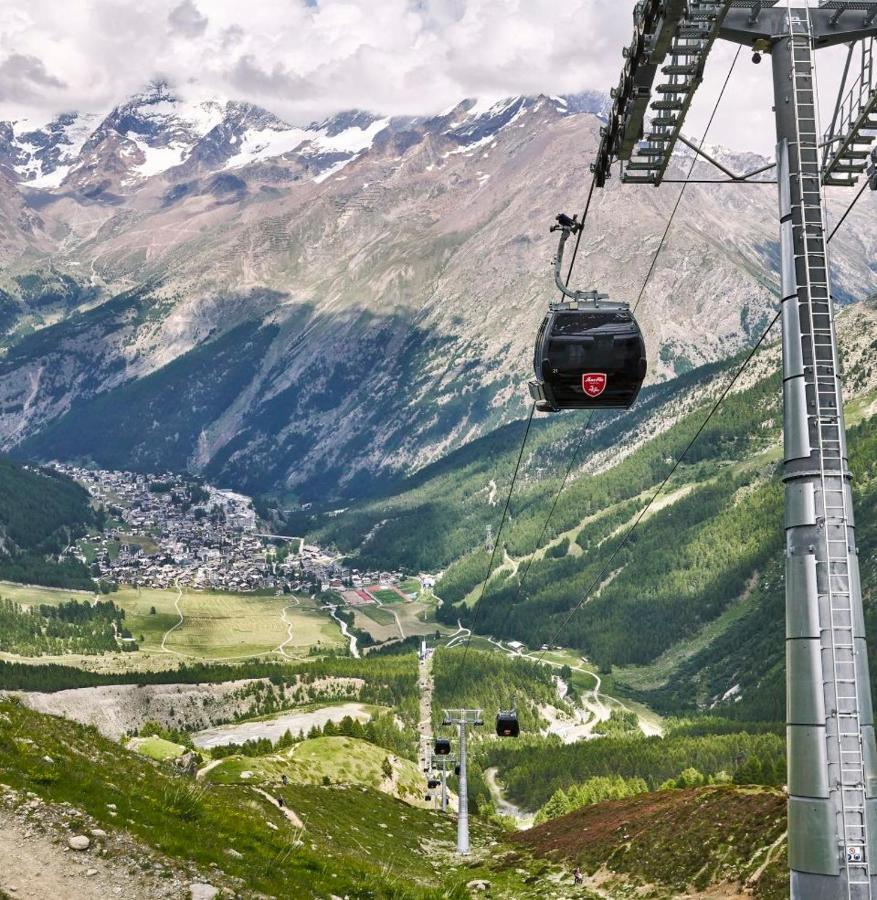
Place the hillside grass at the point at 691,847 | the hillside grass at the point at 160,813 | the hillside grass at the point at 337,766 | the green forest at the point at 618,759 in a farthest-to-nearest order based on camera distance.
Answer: the green forest at the point at 618,759 < the hillside grass at the point at 337,766 < the hillside grass at the point at 691,847 < the hillside grass at the point at 160,813

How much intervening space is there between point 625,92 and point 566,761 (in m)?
152

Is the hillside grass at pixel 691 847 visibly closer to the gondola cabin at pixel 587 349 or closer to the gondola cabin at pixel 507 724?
the gondola cabin at pixel 507 724

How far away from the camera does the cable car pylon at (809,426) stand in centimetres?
1582

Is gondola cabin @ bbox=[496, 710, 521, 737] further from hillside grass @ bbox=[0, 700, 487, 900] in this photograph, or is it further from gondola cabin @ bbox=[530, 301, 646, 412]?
gondola cabin @ bbox=[530, 301, 646, 412]

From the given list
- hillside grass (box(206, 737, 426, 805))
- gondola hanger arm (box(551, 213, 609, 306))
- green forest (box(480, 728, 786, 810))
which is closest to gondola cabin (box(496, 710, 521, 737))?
hillside grass (box(206, 737, 426, 805))

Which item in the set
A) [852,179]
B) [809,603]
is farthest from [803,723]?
[852,179]

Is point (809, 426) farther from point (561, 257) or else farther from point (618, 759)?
point (618, 759)

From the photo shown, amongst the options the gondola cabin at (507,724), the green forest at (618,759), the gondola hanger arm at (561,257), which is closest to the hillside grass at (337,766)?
the gondola cabin at (507,724)

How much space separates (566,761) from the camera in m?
158

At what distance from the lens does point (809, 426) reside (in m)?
17.1

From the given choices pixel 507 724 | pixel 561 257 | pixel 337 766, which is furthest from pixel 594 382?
pixel 337 766

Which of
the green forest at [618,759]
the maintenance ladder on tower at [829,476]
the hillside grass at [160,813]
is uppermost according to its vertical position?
the maintenance ladder on tower at [829,476]

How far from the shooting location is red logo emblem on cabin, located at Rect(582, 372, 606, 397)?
23.7m

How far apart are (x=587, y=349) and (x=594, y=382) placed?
0.83 metres
